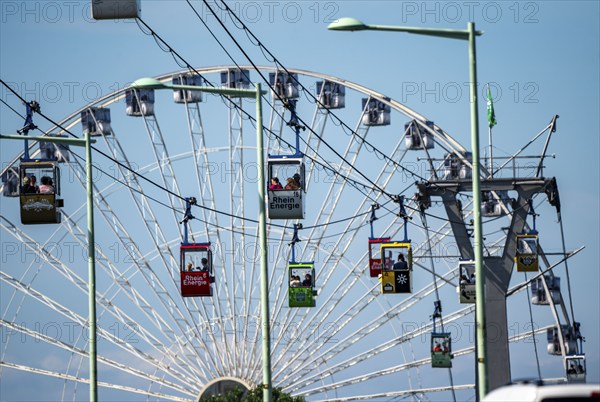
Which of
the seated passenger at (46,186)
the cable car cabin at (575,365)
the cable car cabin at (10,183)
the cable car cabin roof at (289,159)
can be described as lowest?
the cable car cabin at (575,365)

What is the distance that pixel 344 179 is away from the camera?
66.8 metres

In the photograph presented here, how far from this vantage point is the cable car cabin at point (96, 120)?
71125mm

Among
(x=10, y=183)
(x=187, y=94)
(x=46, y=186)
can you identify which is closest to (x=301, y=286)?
(x=187, y=94)

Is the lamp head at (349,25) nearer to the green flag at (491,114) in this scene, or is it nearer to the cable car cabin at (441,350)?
the green flag at (491,114)

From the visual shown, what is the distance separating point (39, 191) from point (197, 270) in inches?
485

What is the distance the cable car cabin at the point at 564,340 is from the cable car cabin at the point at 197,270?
23846mm

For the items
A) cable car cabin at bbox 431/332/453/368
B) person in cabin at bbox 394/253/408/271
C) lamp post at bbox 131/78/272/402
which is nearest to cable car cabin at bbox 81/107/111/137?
cable car cabin at bbox 431/332/453/368

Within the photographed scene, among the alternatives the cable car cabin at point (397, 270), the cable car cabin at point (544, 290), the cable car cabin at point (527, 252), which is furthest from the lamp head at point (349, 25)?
the cable car cabin at point (544, 290)

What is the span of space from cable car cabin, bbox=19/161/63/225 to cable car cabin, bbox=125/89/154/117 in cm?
2866

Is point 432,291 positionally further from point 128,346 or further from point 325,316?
point 128,346

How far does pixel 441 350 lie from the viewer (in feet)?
221

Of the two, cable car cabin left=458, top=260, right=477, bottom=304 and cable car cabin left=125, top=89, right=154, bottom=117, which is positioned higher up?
cable car cabin left=125, top=89, right=154, bottom=117

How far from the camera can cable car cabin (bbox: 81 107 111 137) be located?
233ft

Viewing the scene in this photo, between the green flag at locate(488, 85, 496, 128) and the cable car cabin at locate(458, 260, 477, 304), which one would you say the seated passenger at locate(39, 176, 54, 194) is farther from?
the green flag at locate(488, 85, 496, 128)
